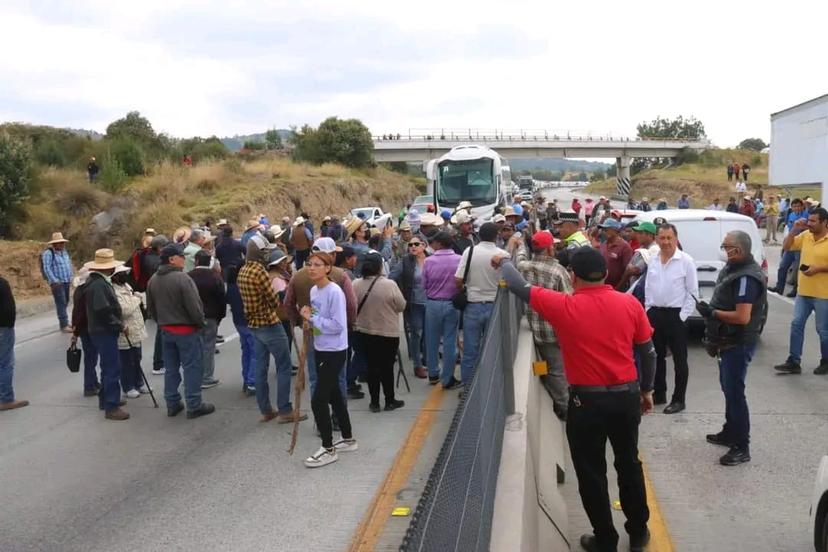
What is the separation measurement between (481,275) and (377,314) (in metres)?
1.16

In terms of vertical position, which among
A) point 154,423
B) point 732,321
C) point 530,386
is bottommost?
point 154,423

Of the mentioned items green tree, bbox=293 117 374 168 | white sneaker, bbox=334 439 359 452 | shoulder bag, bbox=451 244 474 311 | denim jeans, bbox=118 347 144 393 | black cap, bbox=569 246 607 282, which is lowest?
white sneaker, bbox=334 439 359 452

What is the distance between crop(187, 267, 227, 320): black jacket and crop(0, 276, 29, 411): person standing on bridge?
74.9 inches

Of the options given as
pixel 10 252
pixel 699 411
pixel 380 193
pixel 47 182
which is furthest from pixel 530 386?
pixel 380 193

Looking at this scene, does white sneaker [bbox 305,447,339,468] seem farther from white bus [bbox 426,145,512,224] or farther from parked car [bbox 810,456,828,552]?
white bus [bbox 426,145,512,224]

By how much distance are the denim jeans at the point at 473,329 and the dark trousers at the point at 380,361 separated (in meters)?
0.75

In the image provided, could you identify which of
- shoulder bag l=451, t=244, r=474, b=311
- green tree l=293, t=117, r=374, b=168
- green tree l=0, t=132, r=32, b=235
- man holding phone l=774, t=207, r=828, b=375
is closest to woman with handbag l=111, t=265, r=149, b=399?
shoulder bag l=451, t=244, r=474, b=311

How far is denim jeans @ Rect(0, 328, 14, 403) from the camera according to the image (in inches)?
324

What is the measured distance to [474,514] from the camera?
291cm

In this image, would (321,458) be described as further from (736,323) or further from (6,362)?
(6,362)

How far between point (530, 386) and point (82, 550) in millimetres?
3387

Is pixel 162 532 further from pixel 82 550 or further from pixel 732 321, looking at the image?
pixel 732 321

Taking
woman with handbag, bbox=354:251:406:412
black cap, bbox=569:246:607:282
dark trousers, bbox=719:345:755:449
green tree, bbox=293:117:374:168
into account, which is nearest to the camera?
black cap, bbox=569:246:607:282

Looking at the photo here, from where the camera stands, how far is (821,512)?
4246mm
